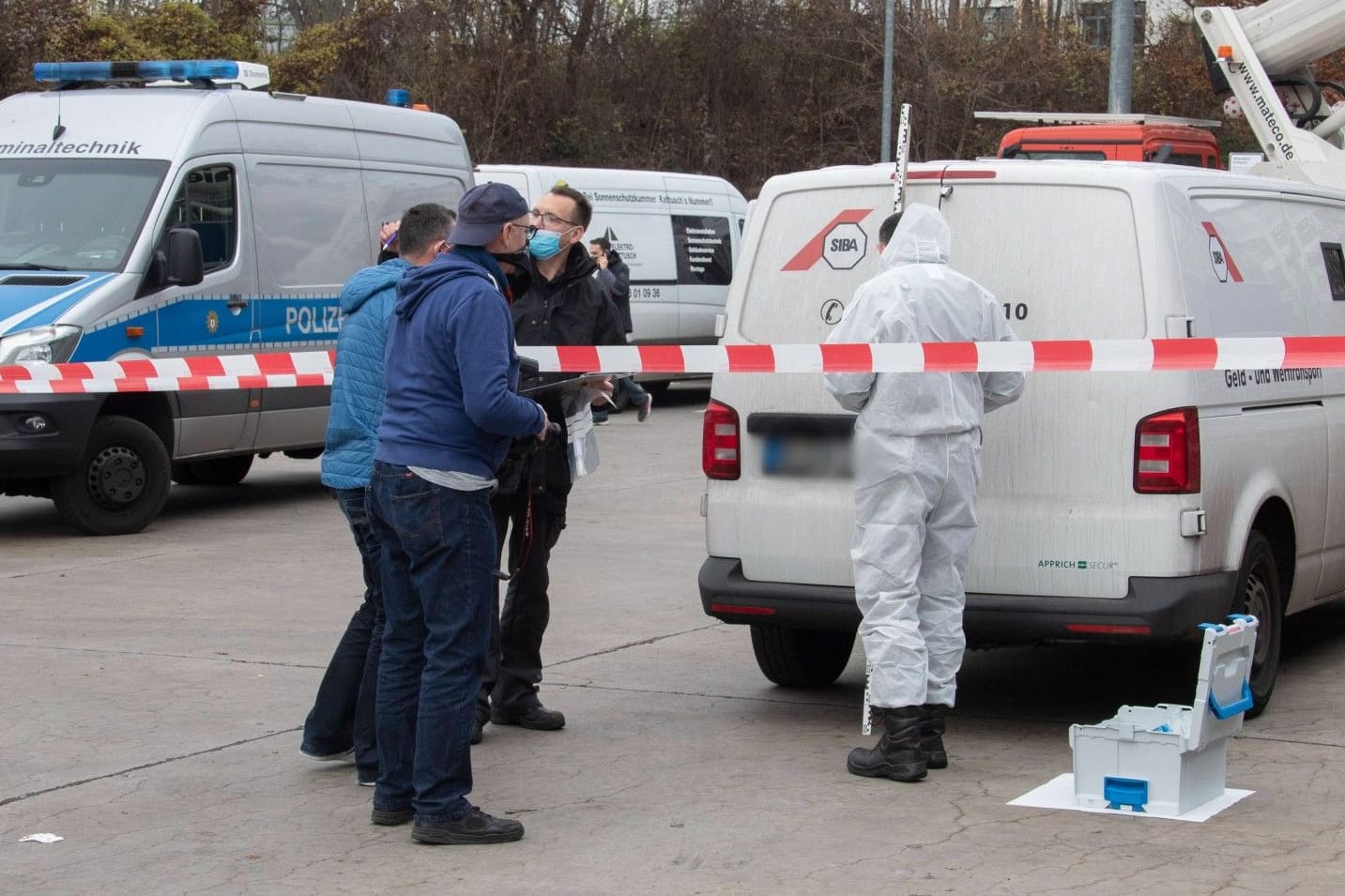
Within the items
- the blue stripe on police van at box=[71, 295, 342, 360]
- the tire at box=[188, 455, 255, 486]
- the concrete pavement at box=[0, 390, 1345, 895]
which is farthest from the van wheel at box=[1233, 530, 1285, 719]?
the tire at box=[188, 455, 255, 486]

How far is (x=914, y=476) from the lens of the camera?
5.84 meters

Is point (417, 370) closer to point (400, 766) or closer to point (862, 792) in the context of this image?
point (400, 766)

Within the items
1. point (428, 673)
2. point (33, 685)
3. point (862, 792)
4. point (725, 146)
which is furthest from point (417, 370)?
point (725, 146)

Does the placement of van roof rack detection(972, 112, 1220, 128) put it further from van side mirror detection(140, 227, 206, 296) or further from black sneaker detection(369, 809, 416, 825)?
black sneaker detection(369, 809, 416, 825)

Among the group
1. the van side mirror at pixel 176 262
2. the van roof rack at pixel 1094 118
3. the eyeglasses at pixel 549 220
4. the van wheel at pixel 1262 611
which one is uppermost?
the van roof rack at pixel 1094 118

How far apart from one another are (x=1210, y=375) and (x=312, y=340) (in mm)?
7685

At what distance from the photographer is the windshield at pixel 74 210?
11.4 meters

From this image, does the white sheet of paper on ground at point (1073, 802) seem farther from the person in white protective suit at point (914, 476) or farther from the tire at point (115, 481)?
the tire at point (115, 481)

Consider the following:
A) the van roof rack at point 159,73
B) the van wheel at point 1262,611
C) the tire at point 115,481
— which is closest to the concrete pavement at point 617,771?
the van wheel at point 1262,611

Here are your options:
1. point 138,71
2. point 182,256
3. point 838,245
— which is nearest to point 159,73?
point 138,71

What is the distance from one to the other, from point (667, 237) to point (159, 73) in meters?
9.27

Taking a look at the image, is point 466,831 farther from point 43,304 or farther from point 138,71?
point 138,71

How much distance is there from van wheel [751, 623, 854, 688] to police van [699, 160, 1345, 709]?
0.02 metres

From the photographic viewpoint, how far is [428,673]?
17.2 ft
